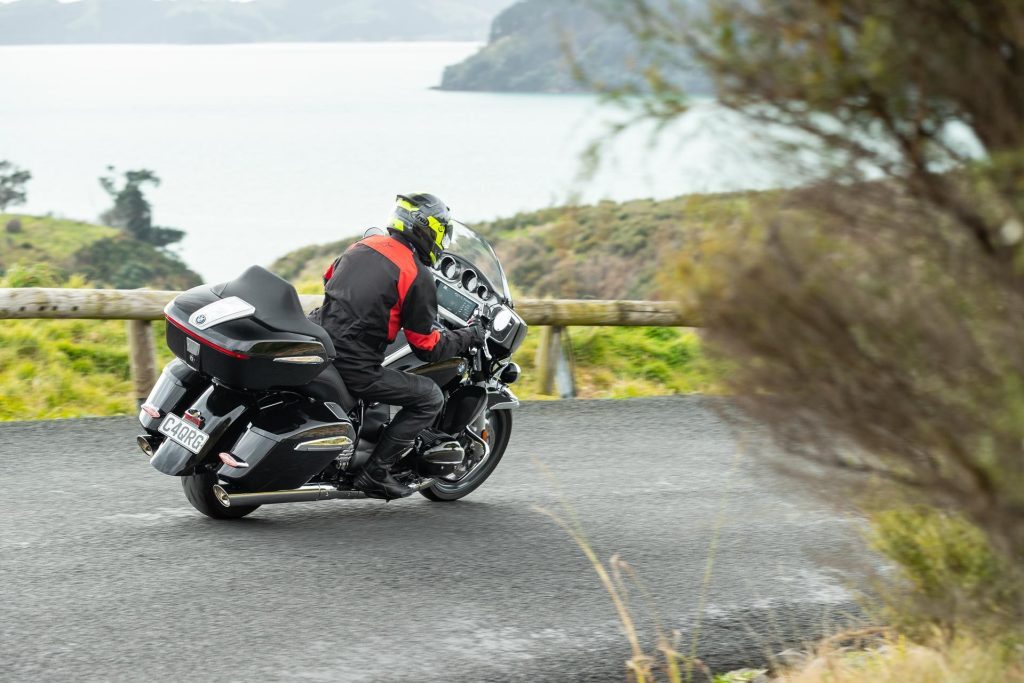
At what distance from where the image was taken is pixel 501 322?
21.9ft

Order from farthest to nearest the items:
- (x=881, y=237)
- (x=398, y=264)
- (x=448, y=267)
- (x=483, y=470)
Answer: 1. (x=483, y=470)
2. (x=448, y=267)
3. (x=398, y=264)
4. (x=881, y=237)

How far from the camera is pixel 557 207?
11.4 ft

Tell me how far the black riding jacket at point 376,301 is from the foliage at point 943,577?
8.96 ft

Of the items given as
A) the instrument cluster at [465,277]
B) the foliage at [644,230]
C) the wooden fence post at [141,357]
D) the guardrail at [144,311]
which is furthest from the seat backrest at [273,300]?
the wooden fence post at [141,357]

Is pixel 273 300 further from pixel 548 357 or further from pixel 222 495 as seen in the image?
pixel 548 357

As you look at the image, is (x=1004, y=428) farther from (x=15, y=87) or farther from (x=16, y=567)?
(x=15, y=87)

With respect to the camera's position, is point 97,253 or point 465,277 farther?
point 97,253

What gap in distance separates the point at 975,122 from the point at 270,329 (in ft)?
11.5

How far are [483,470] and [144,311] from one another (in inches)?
129

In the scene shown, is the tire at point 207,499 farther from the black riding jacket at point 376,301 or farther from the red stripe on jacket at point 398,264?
the red stripe on jacket at point 398,264

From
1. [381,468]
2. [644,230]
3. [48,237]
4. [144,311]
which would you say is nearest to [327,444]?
[381,468]

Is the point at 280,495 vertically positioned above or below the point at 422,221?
below

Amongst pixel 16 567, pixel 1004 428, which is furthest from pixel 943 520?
pixel 16 567

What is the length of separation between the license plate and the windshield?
183 cm
